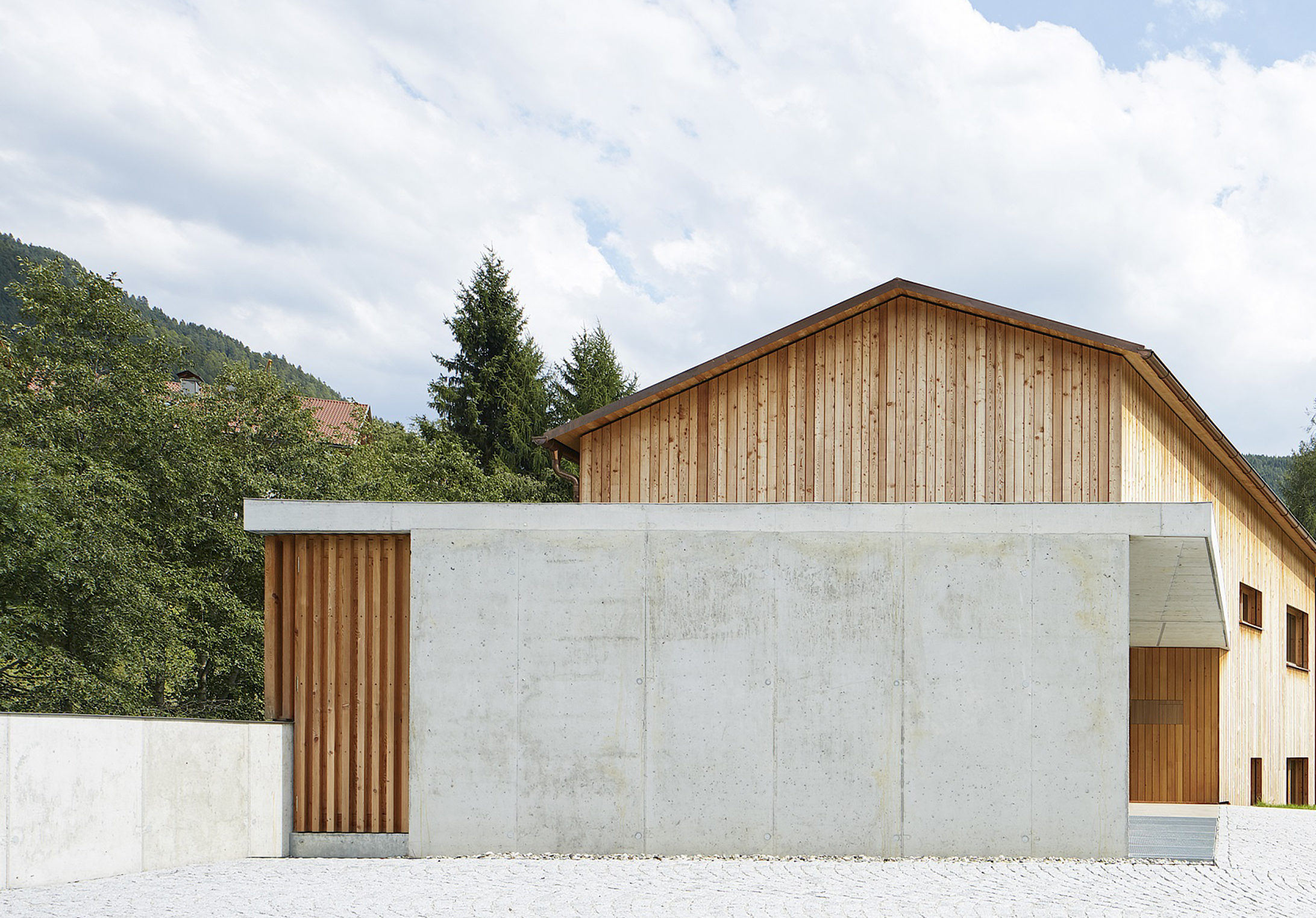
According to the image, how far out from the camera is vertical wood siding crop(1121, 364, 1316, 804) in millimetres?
14508

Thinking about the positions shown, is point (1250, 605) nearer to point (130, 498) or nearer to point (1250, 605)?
point (1250, 605)

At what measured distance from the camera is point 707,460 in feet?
48.7

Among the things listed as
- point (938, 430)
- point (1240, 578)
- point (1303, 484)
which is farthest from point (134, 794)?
point (1303, 484)

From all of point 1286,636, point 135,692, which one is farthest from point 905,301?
point 135,692

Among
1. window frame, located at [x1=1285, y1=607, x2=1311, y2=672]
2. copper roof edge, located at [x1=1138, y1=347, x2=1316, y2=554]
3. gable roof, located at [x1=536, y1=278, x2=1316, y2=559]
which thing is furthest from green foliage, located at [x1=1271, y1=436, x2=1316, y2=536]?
gable roof, located at [x1=536, y1=278, x2=1316, y2=559]

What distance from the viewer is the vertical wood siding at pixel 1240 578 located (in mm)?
14508

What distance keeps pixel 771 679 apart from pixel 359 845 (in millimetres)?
3767

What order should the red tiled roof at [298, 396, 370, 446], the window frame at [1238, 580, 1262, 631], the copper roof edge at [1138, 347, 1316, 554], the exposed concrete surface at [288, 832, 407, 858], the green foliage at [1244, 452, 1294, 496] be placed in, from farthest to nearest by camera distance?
1. the green foliage at [1244, 452, 1294, 496]
2. the red tiled roof at [298, 396, 370, 446]
3. the window frame at [1238, 580, 1262, 631]
4. the copper roof edge at [1138, 347, 1316, 554]
5. the exposed concrete surface at [288, 832, 407, 858]

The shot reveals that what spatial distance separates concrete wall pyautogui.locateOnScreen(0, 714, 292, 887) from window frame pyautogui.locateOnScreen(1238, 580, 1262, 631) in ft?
49.5

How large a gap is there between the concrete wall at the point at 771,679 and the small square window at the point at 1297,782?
16506 millimetres

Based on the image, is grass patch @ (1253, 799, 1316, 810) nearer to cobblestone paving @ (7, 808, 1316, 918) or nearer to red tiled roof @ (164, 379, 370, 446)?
cobblestone paving @ (7, 808, 1316, 918)

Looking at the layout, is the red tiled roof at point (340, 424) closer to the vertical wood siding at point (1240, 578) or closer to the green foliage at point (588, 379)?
the green foliage at point (588, 379)

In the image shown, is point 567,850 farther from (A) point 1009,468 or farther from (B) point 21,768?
(A) point 1009,468

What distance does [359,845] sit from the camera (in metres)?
9.71
